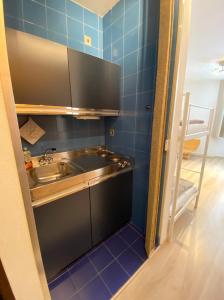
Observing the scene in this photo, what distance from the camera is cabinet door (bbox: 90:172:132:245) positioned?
47.2 inches

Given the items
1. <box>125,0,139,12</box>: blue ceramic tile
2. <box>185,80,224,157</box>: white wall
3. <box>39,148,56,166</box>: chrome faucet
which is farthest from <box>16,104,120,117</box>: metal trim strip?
<box>185,80,224,157</box>: white wall

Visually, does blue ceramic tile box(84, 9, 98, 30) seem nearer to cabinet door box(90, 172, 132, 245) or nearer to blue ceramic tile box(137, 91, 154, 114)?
blue ceramic tile box(137, 91, 154, 114)

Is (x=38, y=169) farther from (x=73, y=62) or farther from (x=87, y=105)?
(x=73, y=62)

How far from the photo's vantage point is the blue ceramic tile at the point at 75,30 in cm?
134

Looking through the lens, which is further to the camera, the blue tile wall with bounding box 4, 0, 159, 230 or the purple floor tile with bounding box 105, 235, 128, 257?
the purple floor tile with bounding box 105, 235, 128, 257

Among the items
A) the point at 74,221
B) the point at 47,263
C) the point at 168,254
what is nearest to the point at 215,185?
the point at 168,254

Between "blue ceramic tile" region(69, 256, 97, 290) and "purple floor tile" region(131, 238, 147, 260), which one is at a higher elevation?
"purple floor tile" region(131, 238, 147, 260)

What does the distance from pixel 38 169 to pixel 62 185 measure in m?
0.45

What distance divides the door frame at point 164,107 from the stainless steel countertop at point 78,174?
15.1 inches

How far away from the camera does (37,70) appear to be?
3.10 feet

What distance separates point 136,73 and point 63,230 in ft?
5.01

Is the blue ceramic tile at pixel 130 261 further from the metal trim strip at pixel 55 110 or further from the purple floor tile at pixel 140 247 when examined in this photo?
the metal trim strip at pixel 55 110

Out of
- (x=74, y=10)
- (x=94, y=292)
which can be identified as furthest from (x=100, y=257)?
(x=74, y=10)

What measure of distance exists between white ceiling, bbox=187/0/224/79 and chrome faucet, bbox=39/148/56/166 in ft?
6.95
